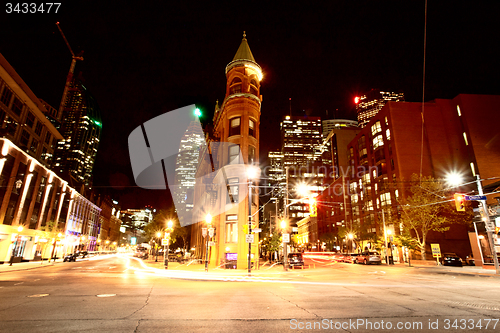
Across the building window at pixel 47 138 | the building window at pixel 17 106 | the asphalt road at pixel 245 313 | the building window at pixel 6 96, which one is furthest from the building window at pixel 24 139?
the asphalt road at pixel 245 313

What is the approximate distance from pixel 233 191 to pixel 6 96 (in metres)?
42.1

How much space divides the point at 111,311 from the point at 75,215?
257ft

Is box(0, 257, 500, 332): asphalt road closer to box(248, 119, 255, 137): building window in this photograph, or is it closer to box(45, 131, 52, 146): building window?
box(248, 119, 255, 137): building window

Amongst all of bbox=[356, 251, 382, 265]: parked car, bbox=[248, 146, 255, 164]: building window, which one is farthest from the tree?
bbox=[248, 146, 255, 164]: building window

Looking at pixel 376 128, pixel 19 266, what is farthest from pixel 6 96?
pixel 376 128

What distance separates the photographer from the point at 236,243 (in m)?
33.0

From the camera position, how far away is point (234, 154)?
3559cm

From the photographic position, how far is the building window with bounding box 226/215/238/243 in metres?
33.3

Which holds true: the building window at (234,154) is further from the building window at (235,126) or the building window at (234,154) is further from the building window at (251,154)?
the building window at (235,126)

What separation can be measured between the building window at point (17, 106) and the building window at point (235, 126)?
3983 centimetres

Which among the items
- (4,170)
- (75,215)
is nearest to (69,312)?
(4,170)

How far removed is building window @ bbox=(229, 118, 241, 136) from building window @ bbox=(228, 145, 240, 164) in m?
1.97

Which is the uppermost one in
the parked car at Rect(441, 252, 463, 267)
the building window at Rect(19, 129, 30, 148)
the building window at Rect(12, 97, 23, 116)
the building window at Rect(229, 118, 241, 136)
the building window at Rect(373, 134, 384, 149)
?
the building window at Rect(373, 134, 384, 149)

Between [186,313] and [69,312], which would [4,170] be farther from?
[186,313]
